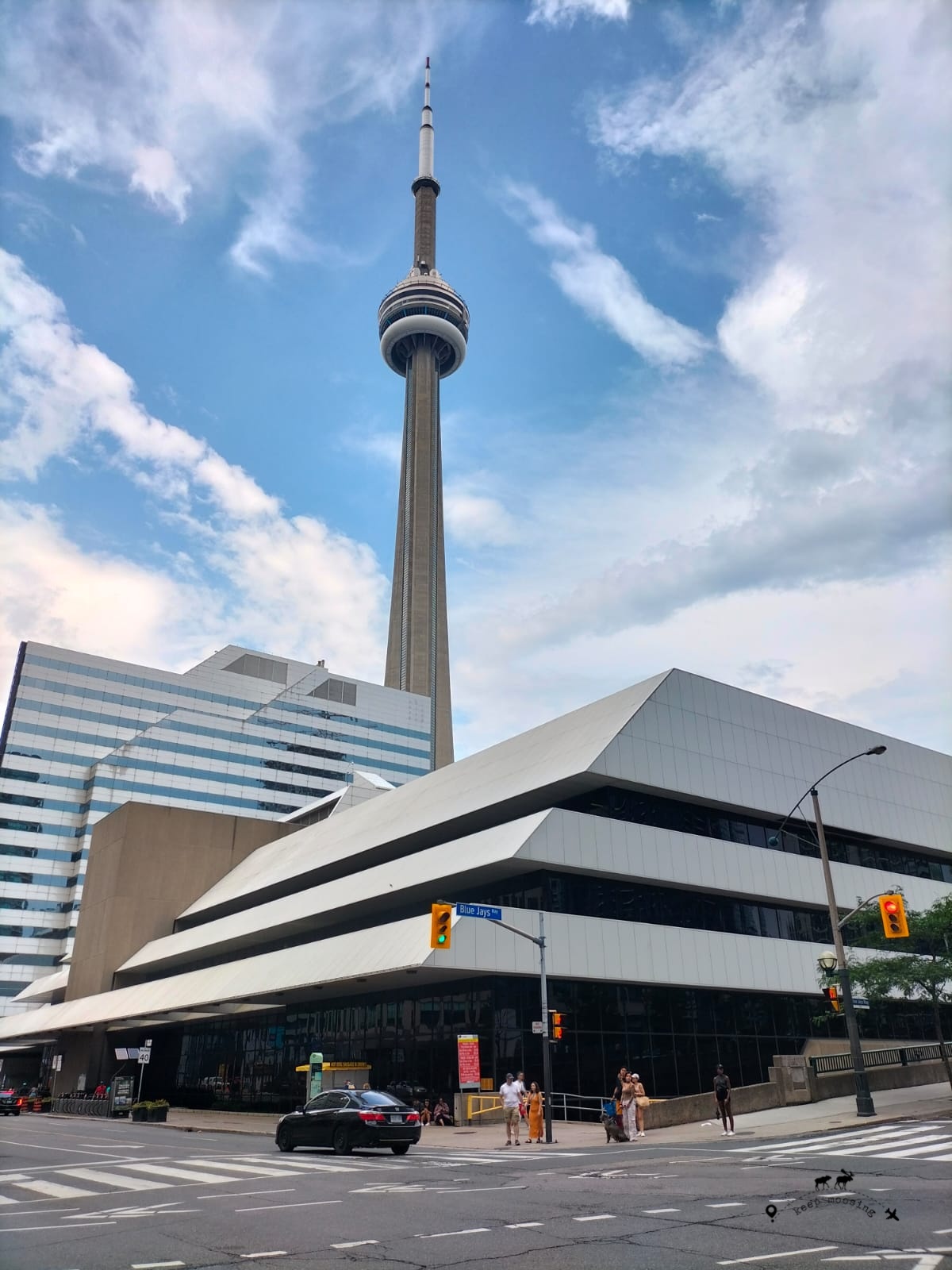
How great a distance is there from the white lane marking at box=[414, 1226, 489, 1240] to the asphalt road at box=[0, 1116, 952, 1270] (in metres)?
0.06

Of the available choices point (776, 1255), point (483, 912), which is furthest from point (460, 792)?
point (776, 1255)

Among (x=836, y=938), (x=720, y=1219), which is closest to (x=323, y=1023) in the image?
(x=836, y=938)

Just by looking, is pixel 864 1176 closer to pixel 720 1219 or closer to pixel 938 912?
pixel 720 1219

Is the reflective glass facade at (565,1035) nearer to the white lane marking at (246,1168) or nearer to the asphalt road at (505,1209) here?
the asphalt road at (505,1209)

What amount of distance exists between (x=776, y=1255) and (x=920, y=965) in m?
27.5

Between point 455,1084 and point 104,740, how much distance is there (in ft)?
277

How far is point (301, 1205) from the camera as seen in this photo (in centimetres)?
1306

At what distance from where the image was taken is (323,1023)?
1697 inches

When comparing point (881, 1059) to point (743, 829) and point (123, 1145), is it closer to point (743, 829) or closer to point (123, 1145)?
point (743, 829)

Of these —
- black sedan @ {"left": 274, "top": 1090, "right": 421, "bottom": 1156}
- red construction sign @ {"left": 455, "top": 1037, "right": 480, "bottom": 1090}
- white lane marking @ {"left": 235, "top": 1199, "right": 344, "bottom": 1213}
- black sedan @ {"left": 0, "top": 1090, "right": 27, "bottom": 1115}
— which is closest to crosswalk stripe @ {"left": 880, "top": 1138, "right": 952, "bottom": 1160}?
white lane marking @ {"left": 235, "top": 1199, "right": 344, "bottom": 1213}

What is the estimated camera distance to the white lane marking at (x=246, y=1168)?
17750 millimetres

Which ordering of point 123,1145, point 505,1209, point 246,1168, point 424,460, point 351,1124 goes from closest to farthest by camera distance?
point 505,1209
point 246,1168
point 351,1124
point 123,1145
point 424,460

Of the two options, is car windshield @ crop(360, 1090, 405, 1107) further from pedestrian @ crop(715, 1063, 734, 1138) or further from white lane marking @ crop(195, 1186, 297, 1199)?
pedestrian @ crop(715, 1063, 734, 1138)

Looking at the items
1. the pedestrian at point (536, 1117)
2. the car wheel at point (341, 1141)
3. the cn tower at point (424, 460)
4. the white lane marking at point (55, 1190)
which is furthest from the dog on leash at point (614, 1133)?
the cn tower at point (424, 460)
